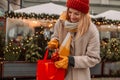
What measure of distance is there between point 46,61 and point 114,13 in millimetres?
13210

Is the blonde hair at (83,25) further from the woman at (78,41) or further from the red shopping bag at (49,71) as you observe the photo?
the red shopping bag at (49,71)

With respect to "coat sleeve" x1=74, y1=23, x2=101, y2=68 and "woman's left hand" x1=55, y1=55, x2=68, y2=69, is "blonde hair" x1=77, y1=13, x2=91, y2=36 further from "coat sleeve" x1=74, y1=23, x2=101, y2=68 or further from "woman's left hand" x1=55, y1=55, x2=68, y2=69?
"woman's left hand" x1=55, y1=55, x2=68, y2=69

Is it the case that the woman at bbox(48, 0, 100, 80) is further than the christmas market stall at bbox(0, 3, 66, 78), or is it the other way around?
the christmas market stall at bbox(0, 3, 66, 78)

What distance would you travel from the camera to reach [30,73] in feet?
34.8

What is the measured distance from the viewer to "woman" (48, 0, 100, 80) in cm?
279

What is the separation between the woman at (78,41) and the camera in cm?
279

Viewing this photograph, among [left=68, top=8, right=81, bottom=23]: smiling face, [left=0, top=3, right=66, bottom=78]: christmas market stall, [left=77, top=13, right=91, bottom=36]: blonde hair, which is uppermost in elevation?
[left=68, top=8, right=81, bottom=23]: smiling face

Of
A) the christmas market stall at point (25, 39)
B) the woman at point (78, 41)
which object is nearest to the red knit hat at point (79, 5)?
the woman at point (78, 41)

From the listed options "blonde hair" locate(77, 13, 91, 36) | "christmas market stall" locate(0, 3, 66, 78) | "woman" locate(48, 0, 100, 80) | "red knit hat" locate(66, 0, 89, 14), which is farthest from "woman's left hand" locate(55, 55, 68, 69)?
"christmas market stall" locate(0, 3, 66, 78)

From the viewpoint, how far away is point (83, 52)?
2.84 meters

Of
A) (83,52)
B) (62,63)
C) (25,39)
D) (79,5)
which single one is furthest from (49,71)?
(25,39)

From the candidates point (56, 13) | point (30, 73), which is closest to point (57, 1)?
point (56, 13)

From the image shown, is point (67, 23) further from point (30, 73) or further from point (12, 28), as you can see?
point (12, 28)

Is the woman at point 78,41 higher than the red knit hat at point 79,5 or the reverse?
the reverse
